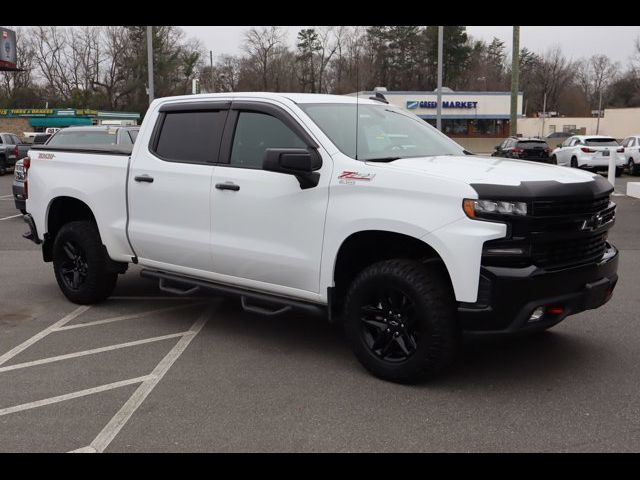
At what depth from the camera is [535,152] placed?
26.4m

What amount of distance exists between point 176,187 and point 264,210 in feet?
3.26

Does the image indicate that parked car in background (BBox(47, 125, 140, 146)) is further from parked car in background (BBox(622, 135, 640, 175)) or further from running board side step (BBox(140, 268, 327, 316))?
parked car in background (BBox(622, 135, 640, 175))

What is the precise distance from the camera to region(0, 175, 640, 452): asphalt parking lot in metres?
3.74

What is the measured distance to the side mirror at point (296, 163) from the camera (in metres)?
4.56

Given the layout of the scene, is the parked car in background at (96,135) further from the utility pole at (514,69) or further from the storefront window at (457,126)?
the storefront window at (457,126)

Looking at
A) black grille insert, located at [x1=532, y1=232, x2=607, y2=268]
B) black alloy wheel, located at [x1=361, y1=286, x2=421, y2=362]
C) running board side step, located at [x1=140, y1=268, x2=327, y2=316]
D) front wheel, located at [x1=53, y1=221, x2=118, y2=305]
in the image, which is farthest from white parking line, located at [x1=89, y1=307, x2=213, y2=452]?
black grille insert, located at [x1=532, y1=232, x2=607, y2=268]

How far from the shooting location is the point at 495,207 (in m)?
3.99

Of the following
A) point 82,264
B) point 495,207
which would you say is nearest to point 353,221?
point 495,207

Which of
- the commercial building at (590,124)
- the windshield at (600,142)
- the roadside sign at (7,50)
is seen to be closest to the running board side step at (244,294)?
the windshield at (600,142)

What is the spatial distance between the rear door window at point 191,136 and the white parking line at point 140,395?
59.3 inches

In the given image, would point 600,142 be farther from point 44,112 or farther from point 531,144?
point 44,112

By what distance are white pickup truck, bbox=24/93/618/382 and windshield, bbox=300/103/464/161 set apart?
2cm

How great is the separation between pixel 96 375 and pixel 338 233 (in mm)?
1990

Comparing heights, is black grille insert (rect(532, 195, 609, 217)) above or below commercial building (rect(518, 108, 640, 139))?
below
